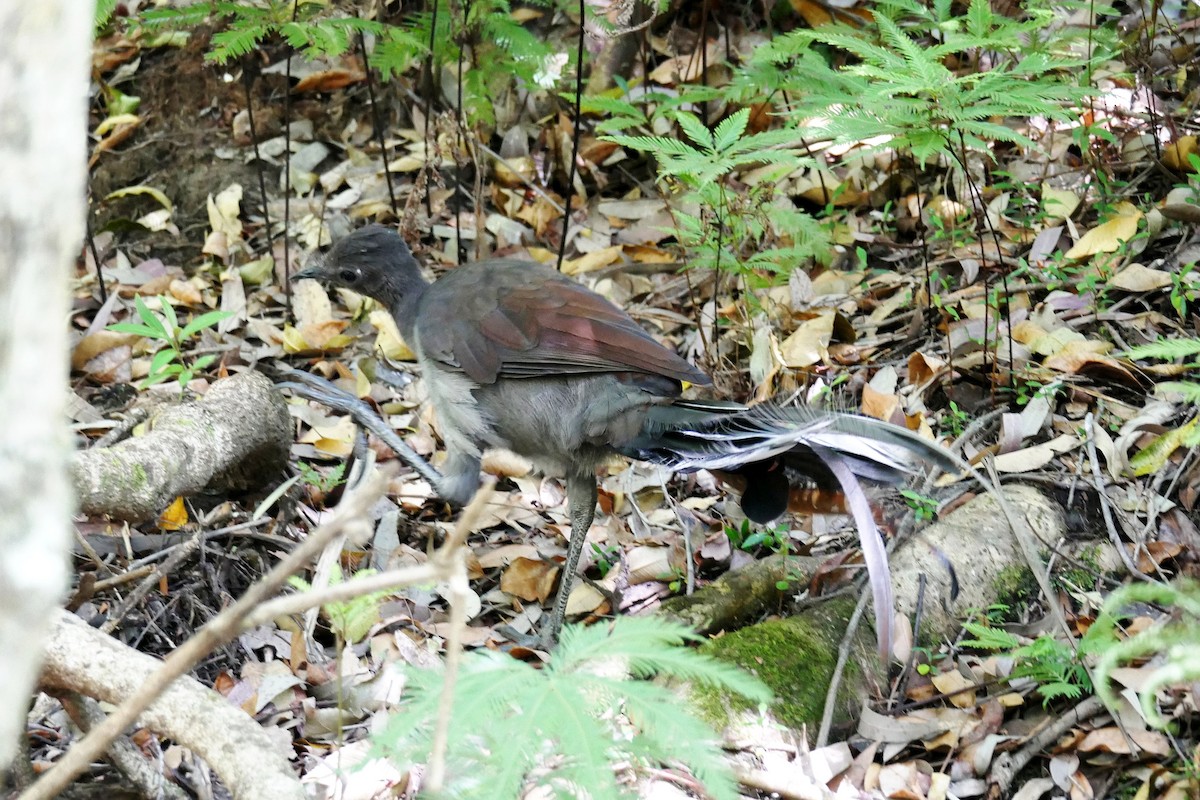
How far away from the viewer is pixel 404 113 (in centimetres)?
688

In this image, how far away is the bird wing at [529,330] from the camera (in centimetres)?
404

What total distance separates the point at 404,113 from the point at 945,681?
4793 millimetres

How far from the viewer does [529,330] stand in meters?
4.22

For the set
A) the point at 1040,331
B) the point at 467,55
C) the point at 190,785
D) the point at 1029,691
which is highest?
the point at 467,55

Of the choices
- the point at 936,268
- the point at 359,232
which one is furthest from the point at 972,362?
the point at 359,232

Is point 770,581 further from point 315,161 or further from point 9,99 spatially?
point 315,161

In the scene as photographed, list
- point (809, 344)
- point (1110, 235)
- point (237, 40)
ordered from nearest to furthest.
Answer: point (237, 40), point (1110, 235), point (809, 344)

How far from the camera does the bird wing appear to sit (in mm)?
4043

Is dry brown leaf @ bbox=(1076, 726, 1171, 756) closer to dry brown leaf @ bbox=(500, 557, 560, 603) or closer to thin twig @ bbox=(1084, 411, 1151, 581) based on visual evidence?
thin twig @ bbox=(1084, 411, 1151, 581)

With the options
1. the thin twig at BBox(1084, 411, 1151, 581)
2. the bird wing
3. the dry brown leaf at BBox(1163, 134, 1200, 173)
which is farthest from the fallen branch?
the dry brown leaf at BBox(1163, 134, 1200, 173)

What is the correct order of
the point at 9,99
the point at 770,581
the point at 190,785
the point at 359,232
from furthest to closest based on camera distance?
the point at 359,232 < the point at 770,581 < the point at 190,785 < the point at 9,99

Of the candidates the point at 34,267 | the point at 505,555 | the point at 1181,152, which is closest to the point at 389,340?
the point at 505,555

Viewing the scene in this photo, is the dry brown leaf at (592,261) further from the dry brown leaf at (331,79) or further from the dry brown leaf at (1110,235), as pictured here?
the dry brown leaf at (1110,235)

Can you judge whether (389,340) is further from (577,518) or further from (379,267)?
(577,518)
